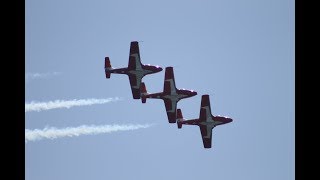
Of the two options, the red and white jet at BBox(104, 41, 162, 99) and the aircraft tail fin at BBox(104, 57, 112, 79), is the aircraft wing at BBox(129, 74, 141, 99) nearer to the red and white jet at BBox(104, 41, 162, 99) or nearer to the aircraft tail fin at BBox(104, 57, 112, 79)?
the red and white jet at BBox(104, 41, 162, 99)

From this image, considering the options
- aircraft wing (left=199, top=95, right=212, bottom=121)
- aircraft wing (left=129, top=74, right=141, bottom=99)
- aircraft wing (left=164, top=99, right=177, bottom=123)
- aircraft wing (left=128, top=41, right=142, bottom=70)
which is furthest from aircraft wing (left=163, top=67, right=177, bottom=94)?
aircraft wing (left=199, top=95, right=212, bottom=121)

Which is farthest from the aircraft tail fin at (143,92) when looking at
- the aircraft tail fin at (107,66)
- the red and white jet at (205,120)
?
the red and white jet at (205,120)

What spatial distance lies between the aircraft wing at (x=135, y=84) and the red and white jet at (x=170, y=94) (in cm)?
304

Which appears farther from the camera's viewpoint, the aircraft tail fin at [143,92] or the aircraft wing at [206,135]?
the aircraft wing at [206,135]

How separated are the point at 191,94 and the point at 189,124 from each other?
6810 mm

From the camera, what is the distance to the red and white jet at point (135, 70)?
108m

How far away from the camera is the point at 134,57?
357 ft

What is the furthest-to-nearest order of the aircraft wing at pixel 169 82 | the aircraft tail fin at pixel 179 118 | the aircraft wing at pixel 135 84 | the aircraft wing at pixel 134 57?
the aircraft tail fin at pixel 179 118
the aircraft wing at pixel 169 82
the aircraft wing at pixel 135 84
the aircraft wing at pixel 134 57

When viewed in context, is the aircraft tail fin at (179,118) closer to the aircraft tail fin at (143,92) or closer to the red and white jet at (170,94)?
the red and white jet at (170,94)

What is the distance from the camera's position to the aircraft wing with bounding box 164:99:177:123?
11607 centimetres

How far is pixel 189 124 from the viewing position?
118 meters

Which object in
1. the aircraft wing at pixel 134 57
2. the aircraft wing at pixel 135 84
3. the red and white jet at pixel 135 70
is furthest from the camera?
the aircraft wing at pixel 135 84
